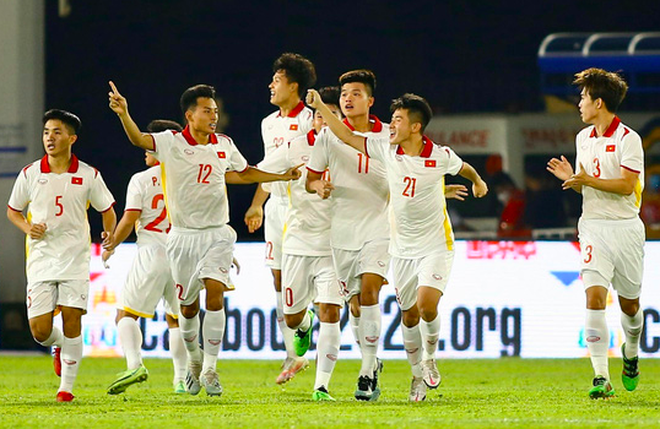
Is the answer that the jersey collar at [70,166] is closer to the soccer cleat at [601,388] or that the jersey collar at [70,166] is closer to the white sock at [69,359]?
the white sock at [69,359]

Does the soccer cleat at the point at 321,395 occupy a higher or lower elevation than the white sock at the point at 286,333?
lower

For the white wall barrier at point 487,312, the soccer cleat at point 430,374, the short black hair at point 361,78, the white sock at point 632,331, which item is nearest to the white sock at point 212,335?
the soccer cleat at point 430,374

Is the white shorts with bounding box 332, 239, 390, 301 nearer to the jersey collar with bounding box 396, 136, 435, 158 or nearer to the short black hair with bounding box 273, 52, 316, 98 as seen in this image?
the jersey collar with bounding box 396, 136, 435, 158

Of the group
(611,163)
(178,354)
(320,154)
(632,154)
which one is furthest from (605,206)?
(178,354)

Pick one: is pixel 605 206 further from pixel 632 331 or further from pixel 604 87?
pixel 632 331

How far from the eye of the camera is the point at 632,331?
1023 cm

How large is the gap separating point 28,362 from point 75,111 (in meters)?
10.4

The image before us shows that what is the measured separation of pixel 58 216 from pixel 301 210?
5.99 ft

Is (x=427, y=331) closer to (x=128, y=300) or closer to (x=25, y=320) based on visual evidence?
(x=128, y=300)

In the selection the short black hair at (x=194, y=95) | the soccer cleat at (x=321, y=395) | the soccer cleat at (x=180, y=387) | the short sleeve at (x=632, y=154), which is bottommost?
the soccer cleat at (x=180, y=387)

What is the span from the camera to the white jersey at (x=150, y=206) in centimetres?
1126

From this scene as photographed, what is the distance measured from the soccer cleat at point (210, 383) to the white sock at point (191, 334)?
0.99 ft

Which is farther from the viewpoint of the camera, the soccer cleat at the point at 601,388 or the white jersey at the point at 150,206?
the white jersey at the point at 150,206

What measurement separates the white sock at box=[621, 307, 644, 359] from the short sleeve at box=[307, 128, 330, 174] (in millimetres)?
2440
